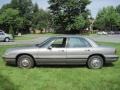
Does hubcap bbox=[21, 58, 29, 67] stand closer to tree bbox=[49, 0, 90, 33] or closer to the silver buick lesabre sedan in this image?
the silver buick lesabre sedan

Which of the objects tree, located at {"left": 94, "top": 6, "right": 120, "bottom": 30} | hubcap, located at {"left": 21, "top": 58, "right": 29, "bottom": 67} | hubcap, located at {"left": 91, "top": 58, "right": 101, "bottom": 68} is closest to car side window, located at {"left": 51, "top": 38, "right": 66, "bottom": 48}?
hubcap, located at {"left": 21, "top": 58, "right": 29, "bottom": 67}

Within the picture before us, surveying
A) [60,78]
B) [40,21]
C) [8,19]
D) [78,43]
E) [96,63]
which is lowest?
[60,78]

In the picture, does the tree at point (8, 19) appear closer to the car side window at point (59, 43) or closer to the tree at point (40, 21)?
the tree at point (40, 21)

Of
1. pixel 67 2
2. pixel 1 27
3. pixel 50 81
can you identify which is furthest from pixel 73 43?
pixel 67 2

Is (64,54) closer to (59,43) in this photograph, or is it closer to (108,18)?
(59,43)

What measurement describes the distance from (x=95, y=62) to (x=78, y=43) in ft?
3.50

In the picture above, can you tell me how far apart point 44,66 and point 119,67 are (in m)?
3.28

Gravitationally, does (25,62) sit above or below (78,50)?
below

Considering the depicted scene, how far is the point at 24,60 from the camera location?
12398 mm

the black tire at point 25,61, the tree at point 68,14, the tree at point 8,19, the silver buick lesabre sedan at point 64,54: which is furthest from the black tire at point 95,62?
the tree at point 68,14

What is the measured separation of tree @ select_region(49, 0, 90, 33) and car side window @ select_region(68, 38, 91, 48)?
240ft

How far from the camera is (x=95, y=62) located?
41.0ft

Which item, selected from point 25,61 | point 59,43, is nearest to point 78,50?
point 59,43

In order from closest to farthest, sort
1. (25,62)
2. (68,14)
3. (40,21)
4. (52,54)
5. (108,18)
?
1. (52,54)
2. (25,62)
3. (68,14)
4. (108,18)
5. (40,21)
